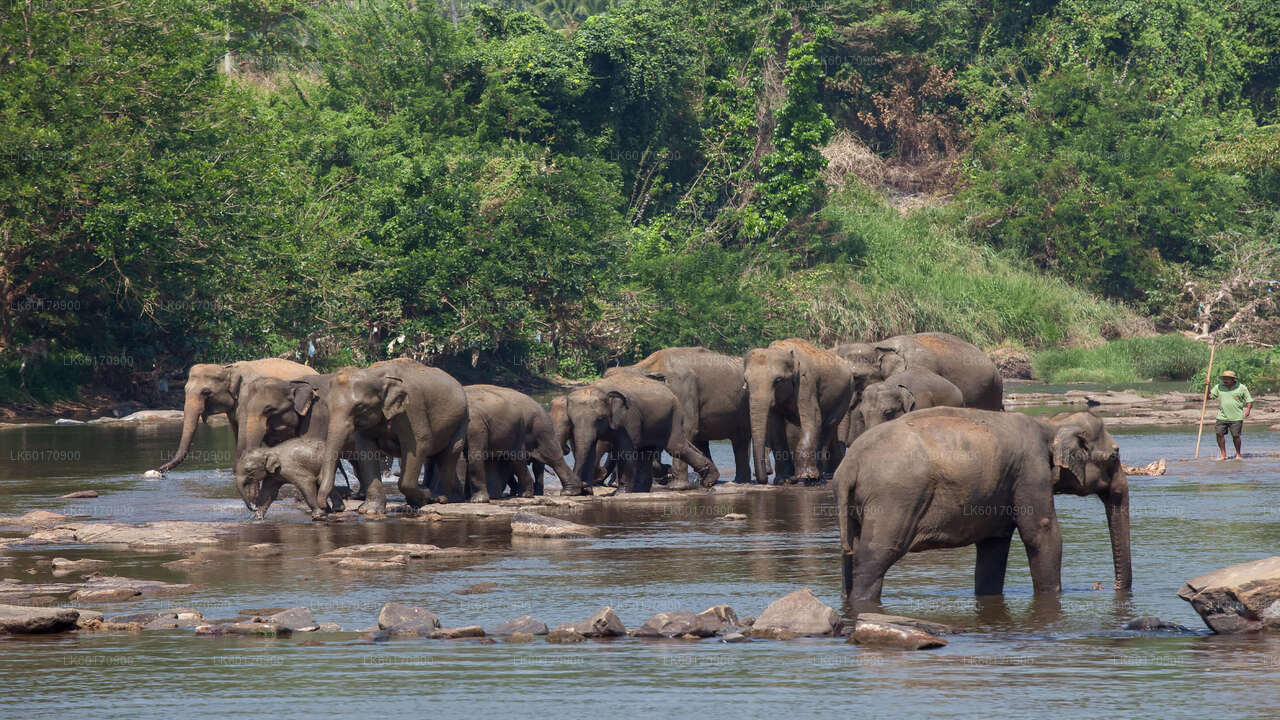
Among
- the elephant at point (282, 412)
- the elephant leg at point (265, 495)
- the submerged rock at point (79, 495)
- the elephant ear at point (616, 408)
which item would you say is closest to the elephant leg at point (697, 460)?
the elephant ear at point (616, 408)

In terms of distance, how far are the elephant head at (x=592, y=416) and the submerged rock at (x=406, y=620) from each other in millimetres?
9342

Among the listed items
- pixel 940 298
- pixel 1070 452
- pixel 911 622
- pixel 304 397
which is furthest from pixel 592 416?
pixel 940 298

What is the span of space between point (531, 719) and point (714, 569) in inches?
210

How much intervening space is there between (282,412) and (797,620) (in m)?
10.1

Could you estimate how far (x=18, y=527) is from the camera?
674 inches

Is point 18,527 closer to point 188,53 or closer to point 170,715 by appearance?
point 170,715

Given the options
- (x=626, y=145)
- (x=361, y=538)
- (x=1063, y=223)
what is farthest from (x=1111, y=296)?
(x=361, y=538)

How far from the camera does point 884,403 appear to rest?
19.4m

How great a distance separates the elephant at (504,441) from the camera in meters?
19.5

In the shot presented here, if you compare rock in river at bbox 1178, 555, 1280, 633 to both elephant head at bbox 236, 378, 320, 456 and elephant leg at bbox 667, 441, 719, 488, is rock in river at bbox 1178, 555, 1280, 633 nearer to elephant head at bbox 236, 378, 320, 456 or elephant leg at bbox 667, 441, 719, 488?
elephant leg at bbox 667, 441, 719, 488

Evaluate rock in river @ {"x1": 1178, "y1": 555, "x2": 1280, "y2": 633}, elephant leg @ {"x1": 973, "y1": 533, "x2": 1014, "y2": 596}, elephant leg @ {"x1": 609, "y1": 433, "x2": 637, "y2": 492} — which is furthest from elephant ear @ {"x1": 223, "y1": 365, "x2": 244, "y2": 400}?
rock in river @ {"x1": 1178, "y1": 555, "x2": 1280, "y2": 633}

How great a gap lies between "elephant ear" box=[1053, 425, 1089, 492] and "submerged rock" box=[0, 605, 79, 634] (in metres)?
6.98

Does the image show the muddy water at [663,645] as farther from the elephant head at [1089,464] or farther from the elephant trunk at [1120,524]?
the elephant head at [1089,464]

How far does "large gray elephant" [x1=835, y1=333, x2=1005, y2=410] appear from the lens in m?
23.5
